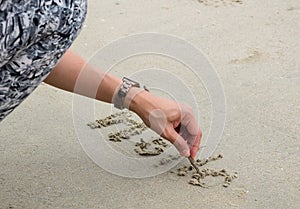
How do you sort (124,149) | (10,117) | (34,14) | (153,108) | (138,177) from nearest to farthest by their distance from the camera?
(34,14), (153,108), (138,177), (124,149), (10,117)

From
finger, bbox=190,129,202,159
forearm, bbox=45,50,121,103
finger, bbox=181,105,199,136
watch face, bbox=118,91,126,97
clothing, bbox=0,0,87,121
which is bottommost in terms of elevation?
finger, bbox=190,129,202,159

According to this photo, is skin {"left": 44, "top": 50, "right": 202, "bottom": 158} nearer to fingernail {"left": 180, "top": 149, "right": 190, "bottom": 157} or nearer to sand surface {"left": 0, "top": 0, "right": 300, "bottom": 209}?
fingernail {"left": 180, "top": 149, "right": 190, "bottom": 157}

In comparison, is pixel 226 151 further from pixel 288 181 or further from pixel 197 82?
pixel 197 82

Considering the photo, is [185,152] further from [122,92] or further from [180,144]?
[122,92]

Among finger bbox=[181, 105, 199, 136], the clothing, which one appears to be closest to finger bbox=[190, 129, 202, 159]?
finger bbox=[181, 105, 199, 136]

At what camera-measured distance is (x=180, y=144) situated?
1.58m

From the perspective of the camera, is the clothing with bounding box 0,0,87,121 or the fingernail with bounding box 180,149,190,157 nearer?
the clothing with bounding box 0,0,87,121

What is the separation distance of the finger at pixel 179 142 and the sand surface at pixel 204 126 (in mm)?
85

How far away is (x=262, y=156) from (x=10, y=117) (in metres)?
0.75

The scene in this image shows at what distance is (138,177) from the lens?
1.66 meters

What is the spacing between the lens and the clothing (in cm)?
114

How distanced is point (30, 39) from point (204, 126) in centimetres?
79

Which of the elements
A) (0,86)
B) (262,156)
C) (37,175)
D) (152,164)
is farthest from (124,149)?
(0,86)

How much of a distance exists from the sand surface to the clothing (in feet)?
1.19
